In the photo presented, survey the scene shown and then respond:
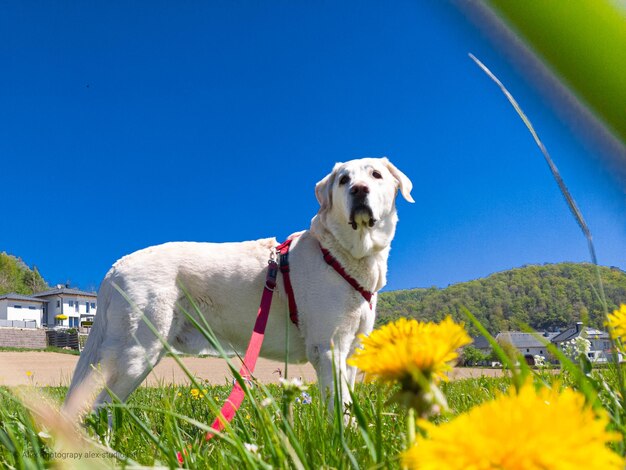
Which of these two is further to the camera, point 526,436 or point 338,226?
point 338,226

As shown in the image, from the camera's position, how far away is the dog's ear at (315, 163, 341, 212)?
4.97 metres

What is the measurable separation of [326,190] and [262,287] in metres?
1.14

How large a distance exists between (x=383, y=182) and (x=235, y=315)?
1.93 meters

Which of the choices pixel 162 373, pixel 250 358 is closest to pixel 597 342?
pixel 250 358

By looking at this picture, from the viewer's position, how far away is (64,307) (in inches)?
3445

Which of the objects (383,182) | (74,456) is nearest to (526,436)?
(74,456)

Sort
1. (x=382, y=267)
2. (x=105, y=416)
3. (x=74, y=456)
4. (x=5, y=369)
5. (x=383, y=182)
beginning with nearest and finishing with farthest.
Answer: (x=74, y=456) → (x=5, y=369) → (x=105, y=416) → (x=383, y=182) → (x=382, y=267)

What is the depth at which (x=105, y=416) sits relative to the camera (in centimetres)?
251

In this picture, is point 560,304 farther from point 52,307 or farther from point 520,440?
point 52,307

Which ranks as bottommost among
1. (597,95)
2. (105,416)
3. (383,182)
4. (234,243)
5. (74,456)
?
(105,416)

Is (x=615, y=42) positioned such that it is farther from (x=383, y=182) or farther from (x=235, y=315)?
(x=235, y=315)

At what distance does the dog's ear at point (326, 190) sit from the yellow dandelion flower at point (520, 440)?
465cm

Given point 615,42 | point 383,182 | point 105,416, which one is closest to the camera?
point 615,42

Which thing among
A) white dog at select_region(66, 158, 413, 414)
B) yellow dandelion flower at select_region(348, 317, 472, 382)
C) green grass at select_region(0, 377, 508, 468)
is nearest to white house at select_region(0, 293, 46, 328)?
white dog at select_region(66, 158, 413, 414)
